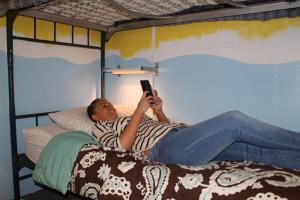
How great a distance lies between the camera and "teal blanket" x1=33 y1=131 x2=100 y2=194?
1.26 metres

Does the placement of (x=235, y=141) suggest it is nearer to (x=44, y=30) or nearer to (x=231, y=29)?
(x=231, y=29)

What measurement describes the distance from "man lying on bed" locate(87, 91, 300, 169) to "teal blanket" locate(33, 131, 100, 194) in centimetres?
15

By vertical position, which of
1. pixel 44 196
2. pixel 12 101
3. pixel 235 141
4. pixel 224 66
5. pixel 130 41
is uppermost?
pixel 130 41

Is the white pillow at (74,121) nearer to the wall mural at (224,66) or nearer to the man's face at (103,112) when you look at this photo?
the man's face at (103,112)

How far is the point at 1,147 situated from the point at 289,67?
6.10ft

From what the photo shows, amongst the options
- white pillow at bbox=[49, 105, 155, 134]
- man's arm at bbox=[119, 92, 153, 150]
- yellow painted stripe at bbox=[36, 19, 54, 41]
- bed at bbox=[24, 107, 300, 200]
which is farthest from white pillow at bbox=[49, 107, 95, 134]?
yellow painted stripe at bbox=[36, 19, 54, 41]

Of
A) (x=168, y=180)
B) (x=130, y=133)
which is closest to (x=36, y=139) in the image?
(x=130, y=133)

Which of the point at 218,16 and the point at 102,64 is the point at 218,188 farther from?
the point at 102,64

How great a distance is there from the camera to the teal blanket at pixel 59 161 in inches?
49.6

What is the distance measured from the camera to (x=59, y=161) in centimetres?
130

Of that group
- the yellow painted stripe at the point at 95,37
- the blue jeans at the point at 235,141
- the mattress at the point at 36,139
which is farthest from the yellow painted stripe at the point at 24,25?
the blue jeans at the point at 235,141

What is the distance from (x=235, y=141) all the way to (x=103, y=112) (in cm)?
82

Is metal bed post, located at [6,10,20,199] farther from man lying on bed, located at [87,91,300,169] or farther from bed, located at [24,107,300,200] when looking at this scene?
man lying on bed, located at [87,91,300,169]

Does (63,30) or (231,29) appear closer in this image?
(231,29)
